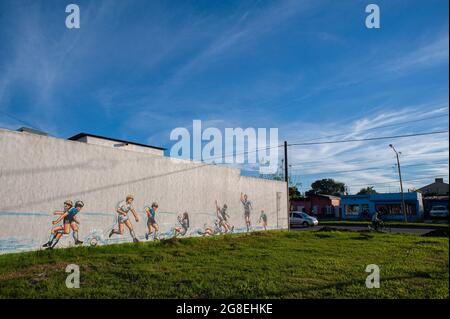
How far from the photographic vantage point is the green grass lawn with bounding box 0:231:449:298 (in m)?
6.30

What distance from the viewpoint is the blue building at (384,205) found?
39062 mm

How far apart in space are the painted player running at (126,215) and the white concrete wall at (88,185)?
0.25 metres

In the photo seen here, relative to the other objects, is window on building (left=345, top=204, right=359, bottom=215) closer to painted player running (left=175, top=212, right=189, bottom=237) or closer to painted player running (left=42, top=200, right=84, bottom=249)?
painted player running (left=175, top=212, right=189, bottom=237)

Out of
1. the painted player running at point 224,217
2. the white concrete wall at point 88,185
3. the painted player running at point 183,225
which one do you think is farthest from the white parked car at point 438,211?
the painted player running at point 183,225

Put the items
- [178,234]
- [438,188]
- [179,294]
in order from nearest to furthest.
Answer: [179,294] → [178,234] → [438,188]

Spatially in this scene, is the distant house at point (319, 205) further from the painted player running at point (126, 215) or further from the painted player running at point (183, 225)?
the painted player running at point (126, 215)

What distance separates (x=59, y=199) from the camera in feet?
37.3

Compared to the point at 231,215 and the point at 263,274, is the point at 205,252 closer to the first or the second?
the point at 263,274

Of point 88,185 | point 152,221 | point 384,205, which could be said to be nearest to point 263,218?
point 152,221

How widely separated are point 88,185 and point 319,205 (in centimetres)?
4579
